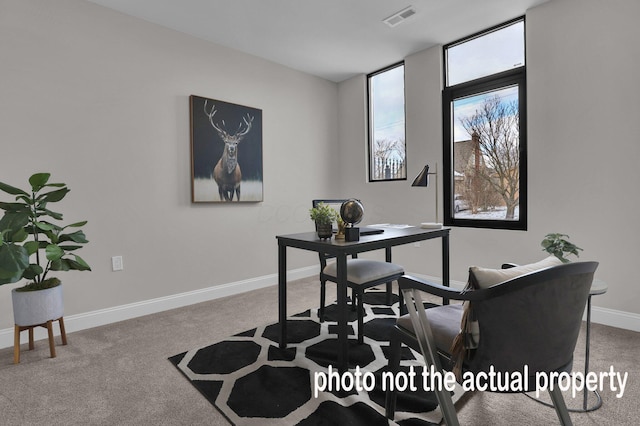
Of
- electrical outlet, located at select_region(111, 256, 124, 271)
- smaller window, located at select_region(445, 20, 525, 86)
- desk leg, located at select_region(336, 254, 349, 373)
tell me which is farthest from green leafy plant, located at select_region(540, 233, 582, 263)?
electrical outlet, located at select_region(111, 256, 124, 271)

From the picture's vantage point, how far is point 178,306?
3129mm

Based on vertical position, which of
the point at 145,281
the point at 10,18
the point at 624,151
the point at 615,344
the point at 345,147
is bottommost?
the point at 615,344

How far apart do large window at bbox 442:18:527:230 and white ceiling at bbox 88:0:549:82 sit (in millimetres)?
216

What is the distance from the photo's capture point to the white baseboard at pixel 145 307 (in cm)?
246

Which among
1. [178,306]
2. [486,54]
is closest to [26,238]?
[178,306]

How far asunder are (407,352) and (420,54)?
3.02 meters

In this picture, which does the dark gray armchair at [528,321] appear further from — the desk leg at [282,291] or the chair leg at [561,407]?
the desk leg at [282,291]

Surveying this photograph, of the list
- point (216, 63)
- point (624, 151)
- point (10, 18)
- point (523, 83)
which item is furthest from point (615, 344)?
point (10, 18)

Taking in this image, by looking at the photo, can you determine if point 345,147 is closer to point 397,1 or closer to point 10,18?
point 397,1

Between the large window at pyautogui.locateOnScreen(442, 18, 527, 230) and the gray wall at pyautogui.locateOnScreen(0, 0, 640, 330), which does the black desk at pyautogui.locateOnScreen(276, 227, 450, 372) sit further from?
the gray wall at pyautogui.locateOnScreen(0, 0, 640, 330)

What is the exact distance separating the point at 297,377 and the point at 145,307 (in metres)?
1.77

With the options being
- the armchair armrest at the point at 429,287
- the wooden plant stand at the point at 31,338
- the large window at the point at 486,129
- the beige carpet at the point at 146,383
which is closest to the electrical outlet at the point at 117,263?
the beige carpet at the point at 146,383

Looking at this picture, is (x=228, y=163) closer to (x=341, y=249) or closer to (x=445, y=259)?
(x=341, y=249)

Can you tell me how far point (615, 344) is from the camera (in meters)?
2.20
